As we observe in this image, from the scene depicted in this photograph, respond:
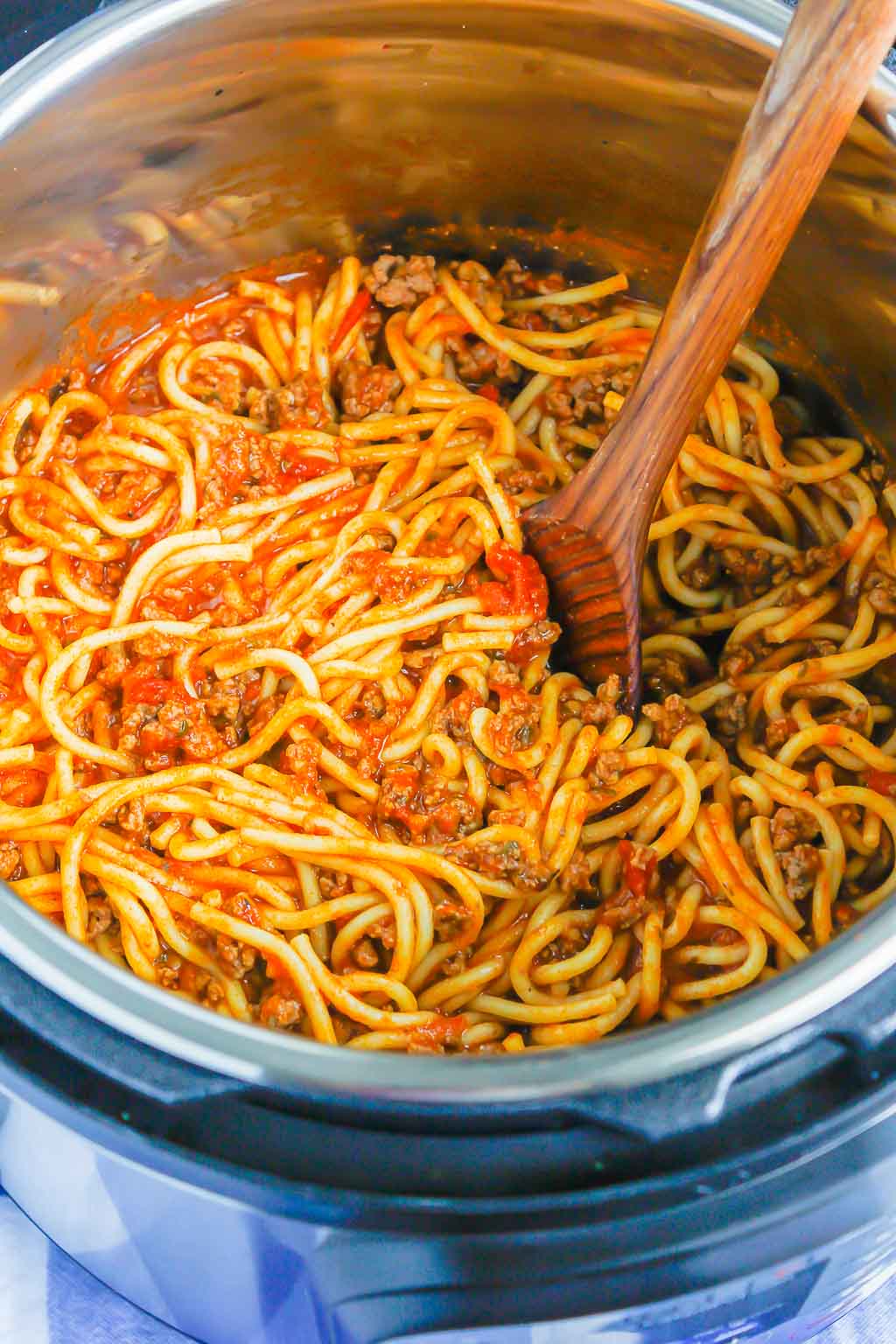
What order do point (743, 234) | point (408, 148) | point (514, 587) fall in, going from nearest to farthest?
point (743, 234) < point (514, 587) < point (408, 148)

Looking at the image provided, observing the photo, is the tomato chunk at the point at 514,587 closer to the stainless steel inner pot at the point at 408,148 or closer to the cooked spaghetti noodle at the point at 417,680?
the cooked spaghetti noodle at the point at 417,680

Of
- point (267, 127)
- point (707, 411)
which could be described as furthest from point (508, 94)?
point (707, 411)

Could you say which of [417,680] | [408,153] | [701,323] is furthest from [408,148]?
[417,680]

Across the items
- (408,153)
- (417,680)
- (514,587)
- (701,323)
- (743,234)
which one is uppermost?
(408,153)

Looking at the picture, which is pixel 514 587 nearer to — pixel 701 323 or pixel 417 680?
pixel 417 680

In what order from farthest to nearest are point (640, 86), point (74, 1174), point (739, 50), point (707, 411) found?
1. point (707, 411)
2. point (640, 86)
3. point (739, 50)
4. point (74, 1174)

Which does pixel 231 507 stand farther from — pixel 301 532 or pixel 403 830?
pixel 403 830

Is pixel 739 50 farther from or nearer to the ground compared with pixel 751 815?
farther from the ground
